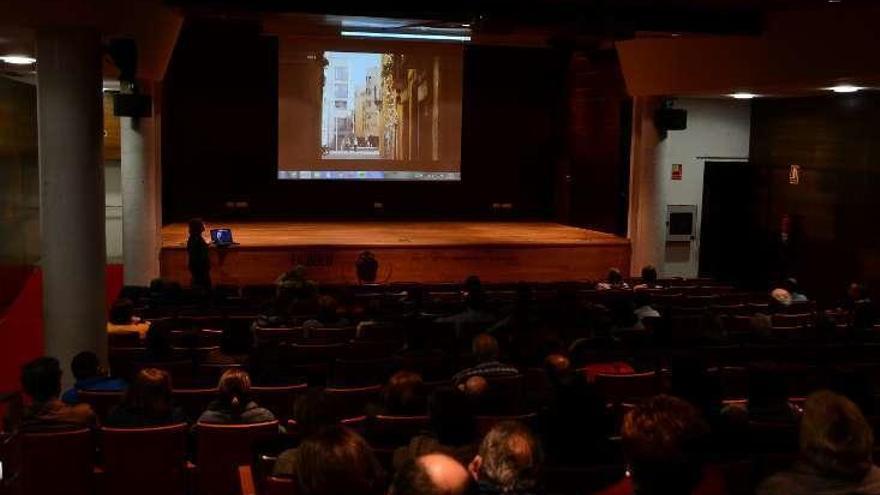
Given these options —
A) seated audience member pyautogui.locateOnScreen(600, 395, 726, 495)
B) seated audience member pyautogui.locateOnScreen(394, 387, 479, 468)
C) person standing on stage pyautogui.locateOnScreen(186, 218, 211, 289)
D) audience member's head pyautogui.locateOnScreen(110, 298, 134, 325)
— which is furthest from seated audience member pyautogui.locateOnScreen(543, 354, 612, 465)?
person standing on stage pyautogui.locateOnScreen(186, 218, 211, 289)

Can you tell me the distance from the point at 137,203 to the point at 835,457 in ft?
38.7

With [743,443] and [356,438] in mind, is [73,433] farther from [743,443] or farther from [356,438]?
[743,443]

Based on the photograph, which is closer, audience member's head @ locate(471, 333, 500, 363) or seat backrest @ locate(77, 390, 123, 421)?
seat backrest @ locate(77, 390, 123, 421)

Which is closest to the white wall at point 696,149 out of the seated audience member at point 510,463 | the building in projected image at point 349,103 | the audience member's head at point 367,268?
the audience member's head at point 367,268

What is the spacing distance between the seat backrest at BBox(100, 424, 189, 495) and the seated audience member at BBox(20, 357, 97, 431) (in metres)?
0.24

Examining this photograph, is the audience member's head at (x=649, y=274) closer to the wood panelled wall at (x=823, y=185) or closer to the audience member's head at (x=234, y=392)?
the wood panelled wall at (x=823, y=185)

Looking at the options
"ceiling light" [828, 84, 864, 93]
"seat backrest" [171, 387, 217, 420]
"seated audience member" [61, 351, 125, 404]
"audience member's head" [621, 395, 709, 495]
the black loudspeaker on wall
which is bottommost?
"seat backrest" [171, 387, 217, 420]

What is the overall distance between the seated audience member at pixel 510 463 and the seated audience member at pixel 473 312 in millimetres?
5727

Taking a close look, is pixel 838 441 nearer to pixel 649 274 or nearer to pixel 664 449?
pixel 664 449

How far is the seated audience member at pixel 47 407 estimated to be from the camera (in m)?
5.03

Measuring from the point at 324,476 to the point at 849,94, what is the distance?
1385 centimetres

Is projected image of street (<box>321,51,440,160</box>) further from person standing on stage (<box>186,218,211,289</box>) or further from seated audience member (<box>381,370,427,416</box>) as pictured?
seated audience member (<box>381,370,427,416</box>)

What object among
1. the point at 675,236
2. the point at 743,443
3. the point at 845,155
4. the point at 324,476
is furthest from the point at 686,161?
the point at 324,476

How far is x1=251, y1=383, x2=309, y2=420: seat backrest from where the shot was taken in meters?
6.04
